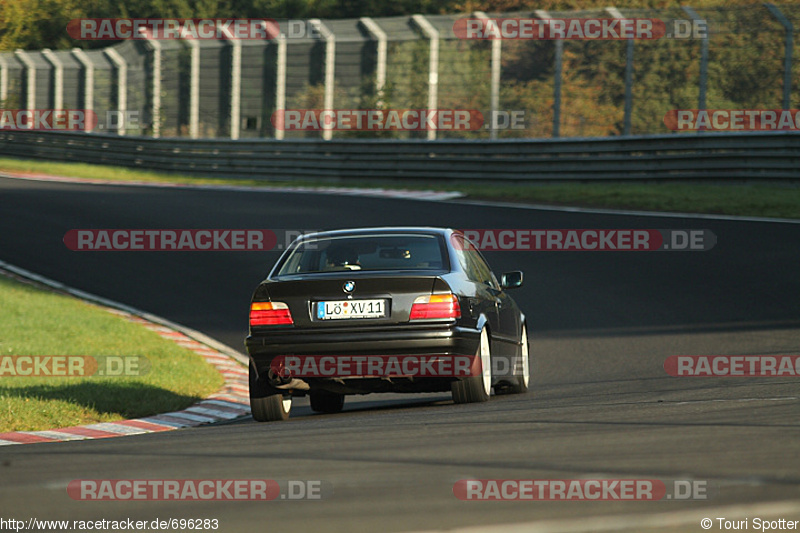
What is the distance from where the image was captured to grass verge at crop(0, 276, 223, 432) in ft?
31.7

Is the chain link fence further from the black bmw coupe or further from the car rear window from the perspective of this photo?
the black bmw coupe

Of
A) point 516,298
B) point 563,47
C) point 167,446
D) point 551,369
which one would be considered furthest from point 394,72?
point 167,446

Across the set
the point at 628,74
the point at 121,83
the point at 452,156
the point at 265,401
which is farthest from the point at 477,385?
the point at 121,83

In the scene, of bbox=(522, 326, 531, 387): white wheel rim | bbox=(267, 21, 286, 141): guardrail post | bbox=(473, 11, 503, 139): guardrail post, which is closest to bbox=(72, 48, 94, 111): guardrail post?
bbox=(267, 21, 286, 141): guardrail post

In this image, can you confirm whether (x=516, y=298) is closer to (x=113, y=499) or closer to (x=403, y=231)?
(x=403, y=231)

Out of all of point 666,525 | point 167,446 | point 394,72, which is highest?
point 394,72

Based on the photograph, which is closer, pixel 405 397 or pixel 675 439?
pixel 675 439

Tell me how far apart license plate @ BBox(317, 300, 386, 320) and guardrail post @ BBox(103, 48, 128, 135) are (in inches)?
1136

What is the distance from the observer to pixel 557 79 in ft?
86.7

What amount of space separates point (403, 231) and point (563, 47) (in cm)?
1829

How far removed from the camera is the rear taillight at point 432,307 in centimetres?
854

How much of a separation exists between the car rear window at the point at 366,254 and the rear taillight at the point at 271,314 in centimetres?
41

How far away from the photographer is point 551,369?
39.0 feet

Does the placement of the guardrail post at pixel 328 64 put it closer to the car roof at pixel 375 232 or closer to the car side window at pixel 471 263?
the car side window at pixel 471 263
